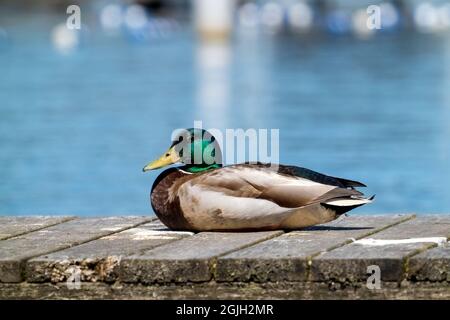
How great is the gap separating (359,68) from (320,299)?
3245 centimetres

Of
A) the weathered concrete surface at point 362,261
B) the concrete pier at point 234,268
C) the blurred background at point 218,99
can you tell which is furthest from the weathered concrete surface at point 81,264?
the blurred background at point 218,99

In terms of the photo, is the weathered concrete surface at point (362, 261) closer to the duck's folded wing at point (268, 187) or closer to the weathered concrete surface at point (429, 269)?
the weathered concrete surface at point (429, 269)

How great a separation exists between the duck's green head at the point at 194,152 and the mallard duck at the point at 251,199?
172 mm

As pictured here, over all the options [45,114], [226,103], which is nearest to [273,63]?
[226,103]

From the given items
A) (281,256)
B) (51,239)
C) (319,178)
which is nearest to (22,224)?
(51,239)

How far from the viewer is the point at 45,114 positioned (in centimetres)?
2672

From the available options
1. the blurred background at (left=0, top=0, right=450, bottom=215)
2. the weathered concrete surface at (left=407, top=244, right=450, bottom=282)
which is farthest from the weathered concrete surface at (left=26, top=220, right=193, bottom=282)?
the blurred background at (left=0, top=0, right=450, bottom=215)

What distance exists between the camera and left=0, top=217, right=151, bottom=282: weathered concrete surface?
6.16 meters

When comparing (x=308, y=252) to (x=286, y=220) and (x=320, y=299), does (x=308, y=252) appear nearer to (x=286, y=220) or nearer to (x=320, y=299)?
(x=320, y=299)

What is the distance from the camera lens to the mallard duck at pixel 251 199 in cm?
688

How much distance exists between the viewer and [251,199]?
6945 millimetres

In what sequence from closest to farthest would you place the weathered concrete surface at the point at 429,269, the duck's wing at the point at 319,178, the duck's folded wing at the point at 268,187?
the weathered concrete surface at the point at 429,269
the duck's folded wing at the point at 268,187
the duck's wing at the point at 319,178

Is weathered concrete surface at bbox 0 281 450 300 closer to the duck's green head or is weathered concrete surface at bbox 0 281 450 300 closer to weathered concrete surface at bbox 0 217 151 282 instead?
weathered concrete surface at bbox 0 217 151 282

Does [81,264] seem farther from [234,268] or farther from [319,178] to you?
[319,178]
